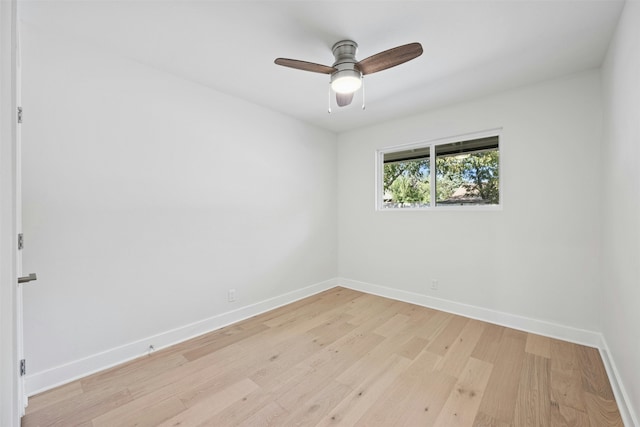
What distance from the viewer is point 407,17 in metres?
1.73

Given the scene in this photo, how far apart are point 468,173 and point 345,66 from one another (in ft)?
6.69

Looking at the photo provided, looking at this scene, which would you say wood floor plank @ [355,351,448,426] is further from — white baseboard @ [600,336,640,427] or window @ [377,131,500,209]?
window @ [377,131,500,209]

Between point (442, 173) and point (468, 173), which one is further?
point (442, 173)

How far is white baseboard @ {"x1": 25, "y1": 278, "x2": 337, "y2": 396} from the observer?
1829 millimetres

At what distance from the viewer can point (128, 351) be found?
2182mm

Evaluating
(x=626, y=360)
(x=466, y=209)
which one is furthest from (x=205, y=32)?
(x=626, y=360)

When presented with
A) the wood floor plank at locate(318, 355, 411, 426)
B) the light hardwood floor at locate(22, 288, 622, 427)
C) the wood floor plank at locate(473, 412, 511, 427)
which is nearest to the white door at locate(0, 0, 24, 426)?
the light hardwood floor at locate(22, 288, 622, 427)

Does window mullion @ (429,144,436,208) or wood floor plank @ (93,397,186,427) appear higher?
window mullion @ (429,144,436,208)

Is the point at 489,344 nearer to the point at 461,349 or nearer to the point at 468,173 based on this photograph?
the point at 461,349

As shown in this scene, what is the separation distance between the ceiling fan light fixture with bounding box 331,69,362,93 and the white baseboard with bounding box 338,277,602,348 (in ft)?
8.56

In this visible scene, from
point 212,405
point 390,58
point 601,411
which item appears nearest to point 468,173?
point 390,58

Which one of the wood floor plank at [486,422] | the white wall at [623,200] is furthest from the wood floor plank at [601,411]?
the wood floor plank at [486,422]

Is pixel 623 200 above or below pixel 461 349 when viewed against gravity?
above

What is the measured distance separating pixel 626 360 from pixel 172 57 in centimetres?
373
